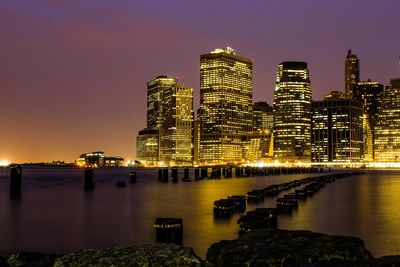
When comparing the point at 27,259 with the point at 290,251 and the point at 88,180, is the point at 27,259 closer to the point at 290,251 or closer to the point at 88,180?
the point at 290,251

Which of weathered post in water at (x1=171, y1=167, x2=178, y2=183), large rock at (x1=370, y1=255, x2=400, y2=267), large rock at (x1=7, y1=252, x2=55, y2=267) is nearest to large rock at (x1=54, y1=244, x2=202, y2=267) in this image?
large rock at (x1=370, y1=255, x2=400, y2=267)

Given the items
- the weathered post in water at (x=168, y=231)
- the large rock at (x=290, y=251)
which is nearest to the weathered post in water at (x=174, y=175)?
the weathered post in water at (x=168, y=231)

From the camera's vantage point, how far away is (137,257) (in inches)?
392

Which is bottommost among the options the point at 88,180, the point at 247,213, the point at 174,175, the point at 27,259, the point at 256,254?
the point at 174,175

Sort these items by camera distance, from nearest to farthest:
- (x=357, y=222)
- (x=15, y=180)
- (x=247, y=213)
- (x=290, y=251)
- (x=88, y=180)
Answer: (x=290, y=251), (x=247, y=213), (x=357, y=222), (x=15, y=180), (x=88, y=180)

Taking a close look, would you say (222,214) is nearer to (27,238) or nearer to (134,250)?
(27,238)

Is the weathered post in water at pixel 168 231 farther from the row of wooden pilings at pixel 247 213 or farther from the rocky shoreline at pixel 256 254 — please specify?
the rocky shoreline at pixel 256 254

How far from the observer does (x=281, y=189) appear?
226 ft

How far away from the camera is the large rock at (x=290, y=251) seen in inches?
435

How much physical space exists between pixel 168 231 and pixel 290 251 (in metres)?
11.0

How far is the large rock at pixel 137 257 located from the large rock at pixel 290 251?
5.27 ft

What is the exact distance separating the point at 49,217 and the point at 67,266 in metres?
33.0

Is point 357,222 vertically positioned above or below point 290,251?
below

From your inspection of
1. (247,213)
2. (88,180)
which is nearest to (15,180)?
(88,180)
